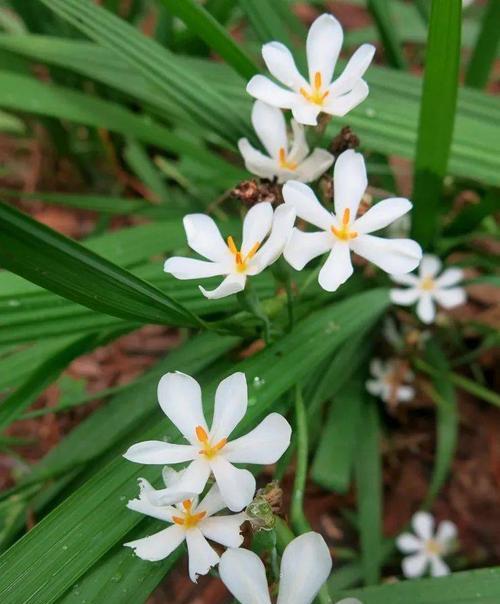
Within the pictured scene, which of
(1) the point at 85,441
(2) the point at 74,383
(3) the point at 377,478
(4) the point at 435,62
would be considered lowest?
(3) the point at 377,478

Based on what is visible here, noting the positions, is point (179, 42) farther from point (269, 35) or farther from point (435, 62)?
point (435, 62)

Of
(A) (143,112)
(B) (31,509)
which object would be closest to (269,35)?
(A) (143,112)

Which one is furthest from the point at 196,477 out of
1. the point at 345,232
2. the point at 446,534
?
the point at 446,534

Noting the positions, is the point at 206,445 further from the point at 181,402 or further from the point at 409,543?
the point at 409,543

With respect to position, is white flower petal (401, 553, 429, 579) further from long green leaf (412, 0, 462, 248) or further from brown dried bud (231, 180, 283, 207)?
brown dried bud (231, 180, 283, 207)

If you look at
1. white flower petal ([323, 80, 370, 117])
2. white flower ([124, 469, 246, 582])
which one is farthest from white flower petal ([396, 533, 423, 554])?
white flower petal ([323, 80, 370, 117])

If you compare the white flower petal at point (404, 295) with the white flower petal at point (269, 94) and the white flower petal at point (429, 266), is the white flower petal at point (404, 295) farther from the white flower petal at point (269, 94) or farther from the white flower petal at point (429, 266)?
the white flower petal at point (269, 94)
